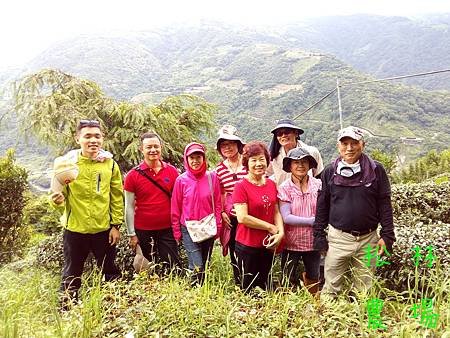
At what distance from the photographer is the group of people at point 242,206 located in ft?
9.45

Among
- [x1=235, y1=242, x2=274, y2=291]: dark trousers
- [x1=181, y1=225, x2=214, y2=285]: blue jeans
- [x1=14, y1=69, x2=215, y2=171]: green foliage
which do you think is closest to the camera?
[x1=235, y1=242, x2=274, y2=291]: dark trousers

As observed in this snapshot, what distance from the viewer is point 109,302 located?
8.27 ft

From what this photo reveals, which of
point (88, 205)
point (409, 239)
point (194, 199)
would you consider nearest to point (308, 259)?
point (194, 199)

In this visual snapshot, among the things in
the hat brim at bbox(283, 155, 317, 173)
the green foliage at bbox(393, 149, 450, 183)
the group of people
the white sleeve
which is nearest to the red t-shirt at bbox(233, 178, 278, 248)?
the group of people

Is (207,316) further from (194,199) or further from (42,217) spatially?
(42,217)

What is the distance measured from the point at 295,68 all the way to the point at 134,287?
95.9 m

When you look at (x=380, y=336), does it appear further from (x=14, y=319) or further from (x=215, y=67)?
(x=215, y=67)

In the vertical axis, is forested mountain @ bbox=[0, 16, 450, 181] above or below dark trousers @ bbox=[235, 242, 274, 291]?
above

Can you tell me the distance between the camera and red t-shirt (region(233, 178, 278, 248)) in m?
3.11

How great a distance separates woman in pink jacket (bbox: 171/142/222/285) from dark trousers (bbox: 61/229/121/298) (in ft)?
1.94

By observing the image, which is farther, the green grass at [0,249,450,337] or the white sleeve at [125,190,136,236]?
the white sleeve at [125,190,136,236]

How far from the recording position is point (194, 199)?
3371mm

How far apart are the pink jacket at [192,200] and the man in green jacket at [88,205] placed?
1.54 ft

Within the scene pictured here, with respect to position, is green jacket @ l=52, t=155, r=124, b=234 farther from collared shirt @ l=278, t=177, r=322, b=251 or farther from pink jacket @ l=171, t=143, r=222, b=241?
collared shirt @ l=278, t=177, r=322, b=251
